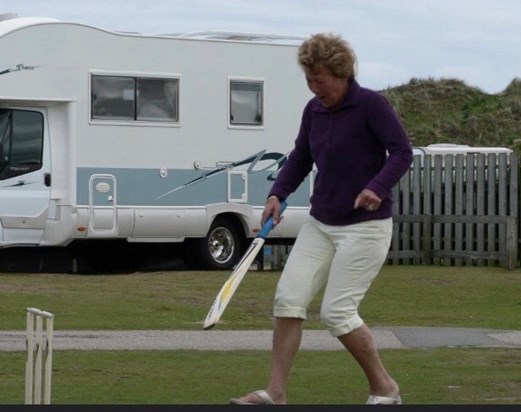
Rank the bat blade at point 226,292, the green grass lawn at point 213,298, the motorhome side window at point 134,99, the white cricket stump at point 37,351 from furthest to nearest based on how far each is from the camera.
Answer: the motorhome side window at point 134,99, the green grass lawn at point 213,298, the bat blade at point 226,292, the white cricket stump at point 37,351

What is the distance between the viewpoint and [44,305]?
672 inches

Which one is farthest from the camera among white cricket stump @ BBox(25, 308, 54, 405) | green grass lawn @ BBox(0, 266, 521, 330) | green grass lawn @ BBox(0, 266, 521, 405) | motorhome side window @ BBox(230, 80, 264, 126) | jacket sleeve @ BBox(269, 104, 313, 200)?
motorhome side window @ BBox(230, 80, 264, 126)

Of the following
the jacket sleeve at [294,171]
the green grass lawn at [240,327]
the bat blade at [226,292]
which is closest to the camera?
the bat blade at [226,292]

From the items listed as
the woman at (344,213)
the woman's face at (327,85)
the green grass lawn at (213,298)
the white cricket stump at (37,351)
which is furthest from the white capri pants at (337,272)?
the green grass lawn at (213,298)

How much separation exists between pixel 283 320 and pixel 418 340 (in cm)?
565

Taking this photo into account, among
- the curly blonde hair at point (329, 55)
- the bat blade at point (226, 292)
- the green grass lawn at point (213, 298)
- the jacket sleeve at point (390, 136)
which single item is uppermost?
the curly blonde hair at point (329, 55)

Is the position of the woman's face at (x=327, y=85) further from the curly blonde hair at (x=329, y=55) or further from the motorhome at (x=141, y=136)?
the motorhome at (x=141, y=136)

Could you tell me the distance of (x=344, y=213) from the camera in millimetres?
8828

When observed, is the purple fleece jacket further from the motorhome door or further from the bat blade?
the motorhome door

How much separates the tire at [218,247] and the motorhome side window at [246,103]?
60.4 inches

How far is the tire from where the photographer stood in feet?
76.2

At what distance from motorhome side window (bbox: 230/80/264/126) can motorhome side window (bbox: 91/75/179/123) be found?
3.43 ft

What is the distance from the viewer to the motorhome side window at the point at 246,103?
76.7ft

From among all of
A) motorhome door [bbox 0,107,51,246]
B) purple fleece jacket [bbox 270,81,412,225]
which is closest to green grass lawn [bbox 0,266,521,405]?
motorhome door [bbox 0,107,51,246]
